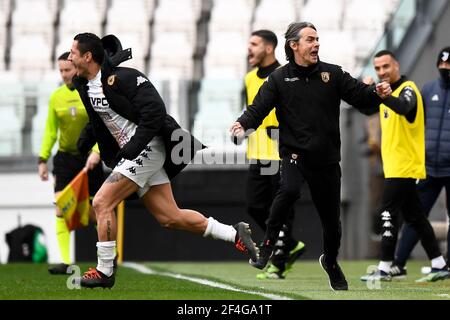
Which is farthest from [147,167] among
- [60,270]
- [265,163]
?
[60,270]

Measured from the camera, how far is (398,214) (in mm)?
9656

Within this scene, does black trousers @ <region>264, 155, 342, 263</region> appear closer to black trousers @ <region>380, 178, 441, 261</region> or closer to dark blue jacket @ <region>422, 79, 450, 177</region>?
black trousers @ <region>380, 178, 441, 261</region>

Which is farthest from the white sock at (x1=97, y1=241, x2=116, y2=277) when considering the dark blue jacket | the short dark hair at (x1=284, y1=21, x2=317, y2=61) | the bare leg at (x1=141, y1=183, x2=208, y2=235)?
the dark blue jacket

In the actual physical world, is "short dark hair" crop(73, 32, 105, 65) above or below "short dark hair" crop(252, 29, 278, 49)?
below

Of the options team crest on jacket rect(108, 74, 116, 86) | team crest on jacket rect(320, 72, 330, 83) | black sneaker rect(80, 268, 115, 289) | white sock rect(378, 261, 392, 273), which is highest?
team crest on jacket rect(320, 72, 330, 83)

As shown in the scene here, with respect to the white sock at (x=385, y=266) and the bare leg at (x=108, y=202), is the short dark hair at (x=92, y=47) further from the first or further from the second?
the white sock at (x=385, y=266)

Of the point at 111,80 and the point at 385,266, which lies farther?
the point at 385,266

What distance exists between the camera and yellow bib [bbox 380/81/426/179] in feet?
31.2

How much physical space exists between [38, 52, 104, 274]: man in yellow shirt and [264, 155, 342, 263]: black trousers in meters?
2.98

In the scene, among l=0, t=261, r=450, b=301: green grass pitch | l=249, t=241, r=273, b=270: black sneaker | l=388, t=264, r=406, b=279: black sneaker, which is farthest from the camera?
l=388, t=264, r=406, b=279: black sneaker

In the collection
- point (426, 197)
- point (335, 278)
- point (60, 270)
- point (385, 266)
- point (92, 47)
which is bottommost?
point (60, 270)

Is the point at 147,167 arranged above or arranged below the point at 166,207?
above

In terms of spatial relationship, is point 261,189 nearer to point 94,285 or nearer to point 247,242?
point 247,242

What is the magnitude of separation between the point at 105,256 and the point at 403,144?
3.21 metres
